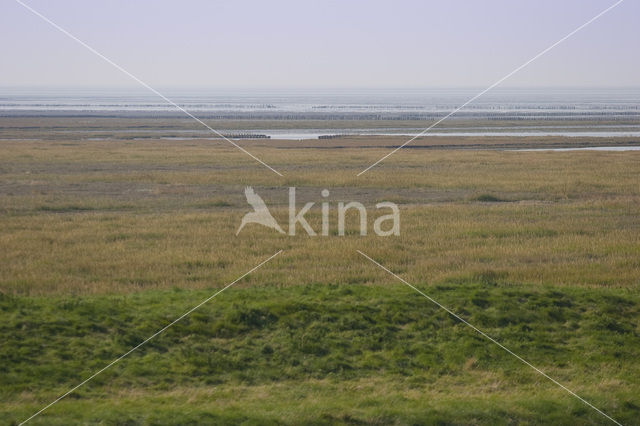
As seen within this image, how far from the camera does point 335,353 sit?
44.6ft

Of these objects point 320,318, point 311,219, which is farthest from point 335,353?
point 311,219

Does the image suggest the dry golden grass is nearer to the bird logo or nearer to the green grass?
the bird logo

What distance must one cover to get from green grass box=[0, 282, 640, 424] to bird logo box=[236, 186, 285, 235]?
38.7 ft

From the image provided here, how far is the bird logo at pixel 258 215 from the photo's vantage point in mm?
28848

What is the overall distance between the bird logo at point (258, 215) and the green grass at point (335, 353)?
11.8m

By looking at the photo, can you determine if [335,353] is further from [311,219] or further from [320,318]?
[311,219]

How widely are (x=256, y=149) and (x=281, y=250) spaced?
4338cm

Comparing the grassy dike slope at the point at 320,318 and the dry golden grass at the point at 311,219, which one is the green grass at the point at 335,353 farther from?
the dry golden grass at the point at 311,219

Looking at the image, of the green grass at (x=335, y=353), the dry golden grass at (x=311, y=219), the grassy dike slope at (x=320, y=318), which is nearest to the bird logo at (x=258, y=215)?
the dry golden grass at (x=311, y=219)

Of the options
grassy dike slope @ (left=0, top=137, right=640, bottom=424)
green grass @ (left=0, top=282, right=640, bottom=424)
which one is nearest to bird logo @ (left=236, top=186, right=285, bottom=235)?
grassy dike slope @ (left=0, top=137, right=640, bottom=424)

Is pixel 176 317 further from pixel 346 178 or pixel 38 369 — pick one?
pixel 346 178

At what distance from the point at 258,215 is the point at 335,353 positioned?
60.0 feet

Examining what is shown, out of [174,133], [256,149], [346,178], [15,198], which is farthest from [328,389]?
[174,133]

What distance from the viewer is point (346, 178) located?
4384cm
